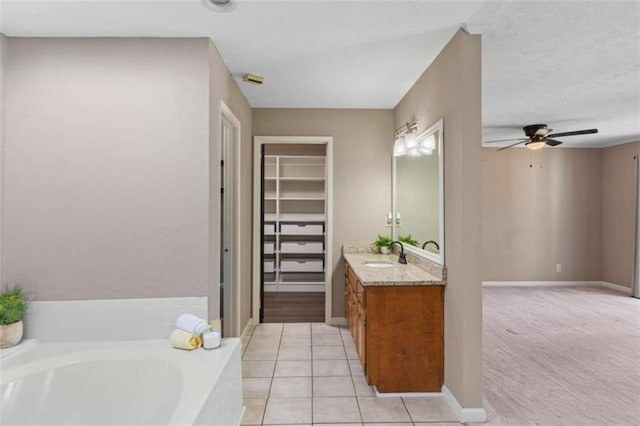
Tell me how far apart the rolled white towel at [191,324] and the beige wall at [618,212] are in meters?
6.88

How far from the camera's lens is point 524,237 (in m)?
6.12

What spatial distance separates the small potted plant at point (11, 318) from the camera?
211cm

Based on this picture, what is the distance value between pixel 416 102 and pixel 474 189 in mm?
1285

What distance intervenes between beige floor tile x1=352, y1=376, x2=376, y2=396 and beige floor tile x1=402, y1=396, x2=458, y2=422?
0.25m

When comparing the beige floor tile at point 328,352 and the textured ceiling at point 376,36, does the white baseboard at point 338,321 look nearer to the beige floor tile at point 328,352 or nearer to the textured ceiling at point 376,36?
the beige floor tile at point 328,352

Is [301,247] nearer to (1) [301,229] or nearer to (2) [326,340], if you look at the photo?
(1) [301,229]

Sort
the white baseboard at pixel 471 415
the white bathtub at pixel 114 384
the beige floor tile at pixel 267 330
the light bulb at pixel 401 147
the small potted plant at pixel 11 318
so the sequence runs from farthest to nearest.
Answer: the beige floor tile at pixel 267 330
the light bulb at pixel 401 147
the white baseboard at pixel 471 415
the small potted plant at pixel 11 318
the white bathtub at pixel 114 384

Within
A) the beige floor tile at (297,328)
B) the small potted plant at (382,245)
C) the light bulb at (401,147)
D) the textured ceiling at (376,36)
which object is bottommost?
the beige floor tile at (297,328)

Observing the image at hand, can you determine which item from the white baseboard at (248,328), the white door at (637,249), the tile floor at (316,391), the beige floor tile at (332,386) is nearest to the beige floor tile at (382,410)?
the tile floor at (316,391)

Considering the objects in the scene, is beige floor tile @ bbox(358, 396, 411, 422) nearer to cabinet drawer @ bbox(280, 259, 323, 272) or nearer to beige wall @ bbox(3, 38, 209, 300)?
beige wall @ bbox(3, 38, 209, 300)

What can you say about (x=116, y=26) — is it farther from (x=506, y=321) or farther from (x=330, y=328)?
(x=506, y=321)

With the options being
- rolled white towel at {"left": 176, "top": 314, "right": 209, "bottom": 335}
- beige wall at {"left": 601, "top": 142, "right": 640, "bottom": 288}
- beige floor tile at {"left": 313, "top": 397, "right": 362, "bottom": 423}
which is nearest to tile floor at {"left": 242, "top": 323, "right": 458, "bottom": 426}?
beige floor tile at {"left": 313, "top": 397, "right": 362, "bottom": 423}

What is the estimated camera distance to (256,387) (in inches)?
105

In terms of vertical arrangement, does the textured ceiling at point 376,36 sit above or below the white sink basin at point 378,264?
above
